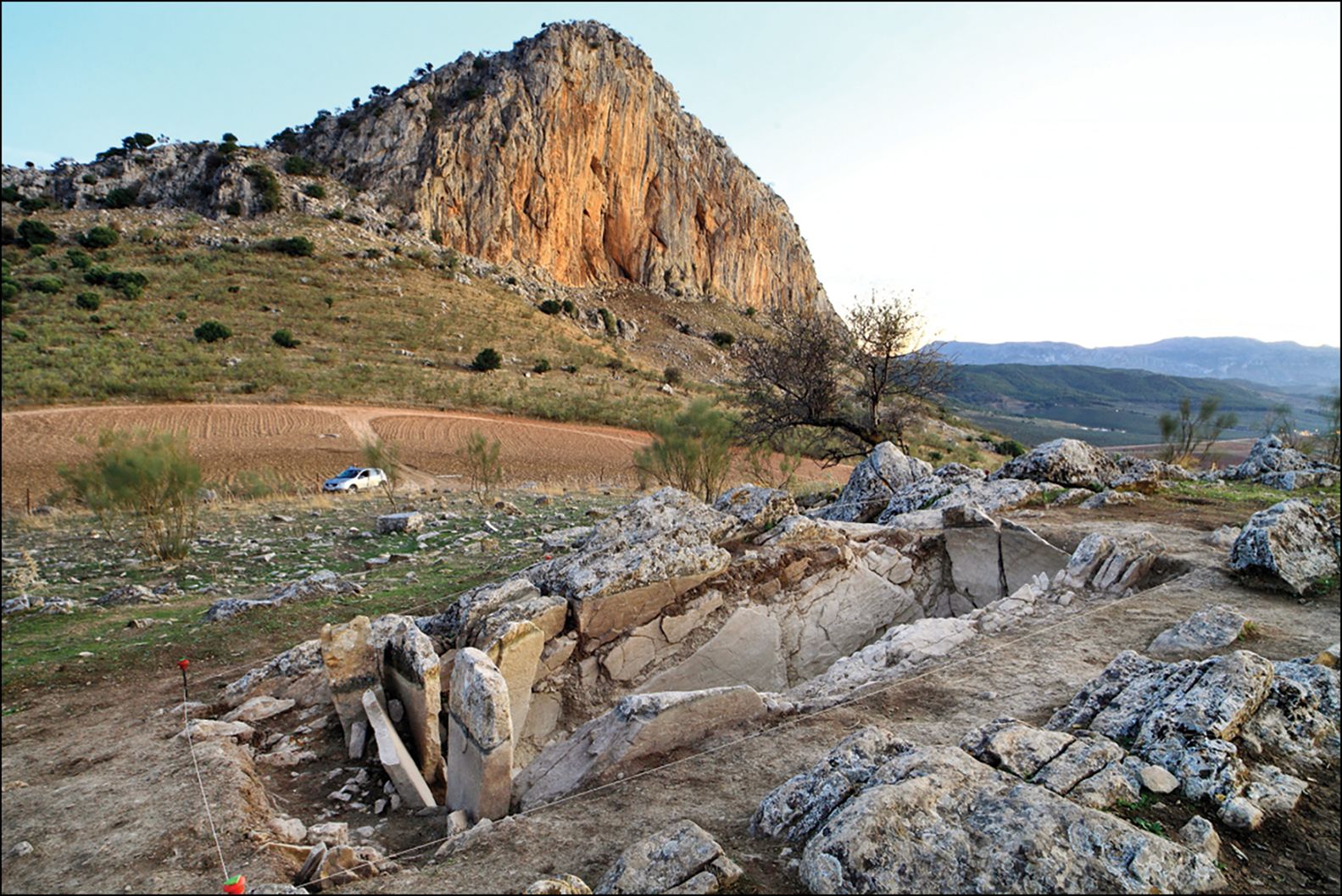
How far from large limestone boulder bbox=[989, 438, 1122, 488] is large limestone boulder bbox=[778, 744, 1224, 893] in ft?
34.5

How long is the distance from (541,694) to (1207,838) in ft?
17.3

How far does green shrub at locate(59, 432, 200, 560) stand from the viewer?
13.6 ft

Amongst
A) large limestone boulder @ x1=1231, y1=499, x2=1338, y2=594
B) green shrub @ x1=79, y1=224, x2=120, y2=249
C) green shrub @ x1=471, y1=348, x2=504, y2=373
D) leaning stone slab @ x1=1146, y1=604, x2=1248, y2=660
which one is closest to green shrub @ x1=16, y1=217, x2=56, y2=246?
green shrub @ x1=79, y1=224, x2=120, y2=249

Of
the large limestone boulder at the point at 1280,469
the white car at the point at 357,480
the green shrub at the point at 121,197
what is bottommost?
the white car at the point at 357,480

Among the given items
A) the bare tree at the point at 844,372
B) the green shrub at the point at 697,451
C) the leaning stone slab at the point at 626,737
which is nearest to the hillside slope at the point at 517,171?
the green shrub at the point at 697,451

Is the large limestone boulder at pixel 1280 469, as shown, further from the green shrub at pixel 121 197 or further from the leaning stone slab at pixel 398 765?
the green shrub at pixel 121 197

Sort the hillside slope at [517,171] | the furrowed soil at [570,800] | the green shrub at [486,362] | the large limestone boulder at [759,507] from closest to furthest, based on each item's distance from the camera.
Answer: the furrowed soil at [570,800] → the large limestone boulder at [759,507] → the green shrub at [486,362] → the hillside slope at [517,171]

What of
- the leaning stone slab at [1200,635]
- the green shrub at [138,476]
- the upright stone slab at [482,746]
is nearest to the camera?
the green shrub at [138,476]

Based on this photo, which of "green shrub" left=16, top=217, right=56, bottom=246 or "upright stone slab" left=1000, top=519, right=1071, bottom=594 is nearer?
"green shrub" left=16, top=217, right=56, bottom=246

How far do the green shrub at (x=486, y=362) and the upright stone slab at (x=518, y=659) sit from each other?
20655mm

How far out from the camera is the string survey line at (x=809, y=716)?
421 cm

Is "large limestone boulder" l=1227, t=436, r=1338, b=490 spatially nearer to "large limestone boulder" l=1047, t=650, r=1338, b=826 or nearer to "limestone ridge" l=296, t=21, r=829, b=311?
"large limestone boulder" l=1047, t=650, r=1338, b=826

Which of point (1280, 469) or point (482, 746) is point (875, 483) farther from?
point (482, 746)

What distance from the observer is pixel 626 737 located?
4.75 m
